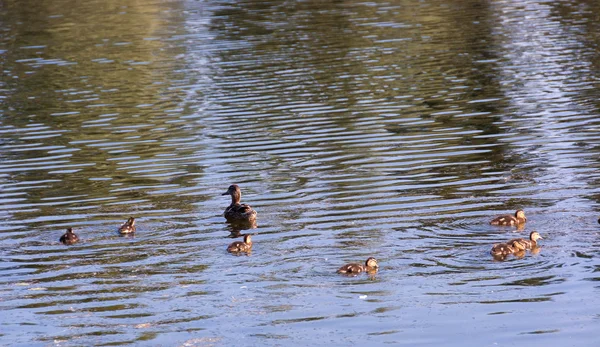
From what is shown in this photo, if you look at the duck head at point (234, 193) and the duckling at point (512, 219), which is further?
the duck head at point (234, 193)

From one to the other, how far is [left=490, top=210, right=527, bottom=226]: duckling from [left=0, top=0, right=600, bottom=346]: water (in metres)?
0.26

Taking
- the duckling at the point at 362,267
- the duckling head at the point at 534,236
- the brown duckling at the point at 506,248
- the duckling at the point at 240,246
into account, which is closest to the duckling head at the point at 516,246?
the brown duckling at the point at 506,248

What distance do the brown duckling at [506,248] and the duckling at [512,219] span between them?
55.2 inches

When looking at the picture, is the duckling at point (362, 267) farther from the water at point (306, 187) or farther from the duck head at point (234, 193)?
the duck head at point (234, 193)

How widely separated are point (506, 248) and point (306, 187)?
20.0ft

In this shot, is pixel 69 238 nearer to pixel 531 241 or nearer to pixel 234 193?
pixel 234 193

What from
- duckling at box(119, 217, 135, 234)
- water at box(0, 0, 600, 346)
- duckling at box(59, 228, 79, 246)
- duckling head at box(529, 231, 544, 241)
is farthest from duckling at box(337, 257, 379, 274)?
duckling at box(59, 228, 79, 246)

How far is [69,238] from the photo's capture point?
17.7 m

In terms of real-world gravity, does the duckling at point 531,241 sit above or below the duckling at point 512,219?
above

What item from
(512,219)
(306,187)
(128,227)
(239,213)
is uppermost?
(512,219)

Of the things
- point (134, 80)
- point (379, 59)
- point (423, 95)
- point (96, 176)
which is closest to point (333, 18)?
point (379, 59)

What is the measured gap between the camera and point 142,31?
1996 inches

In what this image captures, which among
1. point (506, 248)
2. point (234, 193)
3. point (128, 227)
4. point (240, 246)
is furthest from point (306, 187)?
point (506, 248)

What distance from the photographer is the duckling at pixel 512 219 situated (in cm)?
1706
